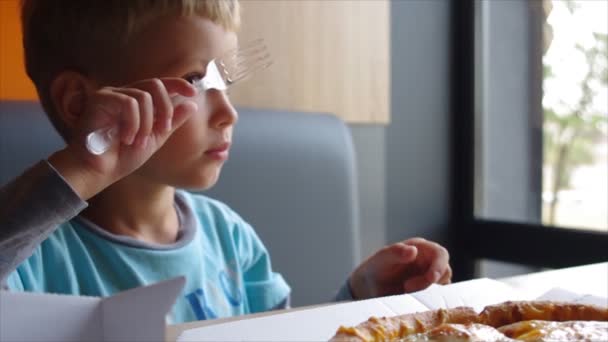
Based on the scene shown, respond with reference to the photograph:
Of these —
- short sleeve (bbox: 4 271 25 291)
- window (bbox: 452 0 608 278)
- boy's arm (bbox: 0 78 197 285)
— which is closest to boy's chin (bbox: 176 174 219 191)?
boy's arm (bbox: 0 78 197 285)

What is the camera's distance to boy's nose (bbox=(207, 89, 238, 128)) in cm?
87

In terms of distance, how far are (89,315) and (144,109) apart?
0.90 ft

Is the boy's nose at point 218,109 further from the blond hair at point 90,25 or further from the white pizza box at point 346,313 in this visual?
the white pizza box at point 346,313

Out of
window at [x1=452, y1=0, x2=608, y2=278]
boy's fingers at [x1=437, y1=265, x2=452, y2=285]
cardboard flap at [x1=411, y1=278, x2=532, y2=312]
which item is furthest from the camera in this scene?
window at [x1=452, y1=0, x2=608, y2=278]

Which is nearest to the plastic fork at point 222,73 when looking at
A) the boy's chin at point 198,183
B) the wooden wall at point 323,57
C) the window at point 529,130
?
the boy's chin at point 198,183

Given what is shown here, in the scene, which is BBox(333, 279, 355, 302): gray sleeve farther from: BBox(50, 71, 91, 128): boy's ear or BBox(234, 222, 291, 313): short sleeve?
BBox(50, 71, 91, 128): boy's ear

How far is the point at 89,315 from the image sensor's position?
497 mm

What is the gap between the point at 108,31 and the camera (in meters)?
0.86

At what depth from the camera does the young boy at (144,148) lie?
0.75 metres

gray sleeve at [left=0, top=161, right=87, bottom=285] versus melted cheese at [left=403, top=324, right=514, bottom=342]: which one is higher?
gray sleeve at [left=0, top=161, right=87, bottom=285]

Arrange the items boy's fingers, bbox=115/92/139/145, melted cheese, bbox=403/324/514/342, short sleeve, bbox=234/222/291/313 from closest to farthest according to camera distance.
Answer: melted cheese, bbox=403/324/514/342 < boy's fingers, bbox=115/92/139/145 < short sleeve, bbox=234/222/291/313

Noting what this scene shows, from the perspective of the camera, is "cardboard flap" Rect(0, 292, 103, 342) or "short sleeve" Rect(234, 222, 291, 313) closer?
"cardboard flap" Rect(0, 292, 103, 342)

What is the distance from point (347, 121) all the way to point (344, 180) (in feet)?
0.76

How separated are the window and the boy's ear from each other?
1231 millimetres
